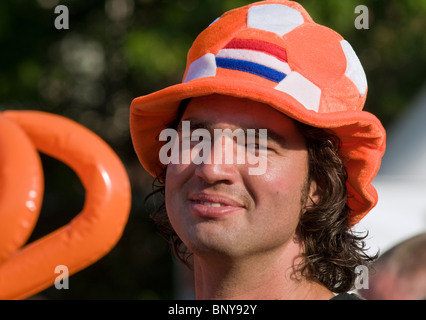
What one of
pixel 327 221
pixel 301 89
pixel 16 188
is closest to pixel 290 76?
pixel 301 89

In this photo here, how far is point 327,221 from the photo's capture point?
1.93 m

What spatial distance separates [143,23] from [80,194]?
205 cm

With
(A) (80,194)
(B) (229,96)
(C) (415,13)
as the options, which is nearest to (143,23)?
(A) (80,194)

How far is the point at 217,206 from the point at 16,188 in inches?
42.5

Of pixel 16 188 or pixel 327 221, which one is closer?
pixel 327 221

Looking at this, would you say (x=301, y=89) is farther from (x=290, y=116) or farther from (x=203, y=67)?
(x=203, y=67)

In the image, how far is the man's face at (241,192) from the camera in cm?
174

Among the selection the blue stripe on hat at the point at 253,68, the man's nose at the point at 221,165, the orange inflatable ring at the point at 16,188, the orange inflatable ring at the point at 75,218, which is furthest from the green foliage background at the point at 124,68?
the man's nose at the point at 221,165

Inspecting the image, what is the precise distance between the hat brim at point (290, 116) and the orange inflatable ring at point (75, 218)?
0.56 meters

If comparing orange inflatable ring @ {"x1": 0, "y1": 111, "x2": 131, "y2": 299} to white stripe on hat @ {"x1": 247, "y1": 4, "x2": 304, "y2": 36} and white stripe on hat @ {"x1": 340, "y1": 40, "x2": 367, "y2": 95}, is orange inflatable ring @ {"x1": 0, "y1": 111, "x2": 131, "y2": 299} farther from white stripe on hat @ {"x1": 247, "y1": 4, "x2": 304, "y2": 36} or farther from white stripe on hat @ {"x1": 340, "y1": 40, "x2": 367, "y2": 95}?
white stripe on hat @ {"x1": 340, "y1": 40, "x2": 367, "y2": 95}

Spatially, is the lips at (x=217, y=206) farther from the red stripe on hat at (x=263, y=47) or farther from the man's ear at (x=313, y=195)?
the red stripe on hat at (x=263, y=47)

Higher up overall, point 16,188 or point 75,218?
point 16,188

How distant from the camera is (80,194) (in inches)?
302
